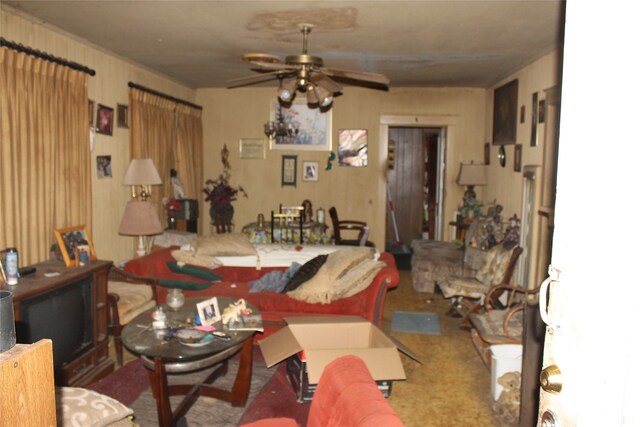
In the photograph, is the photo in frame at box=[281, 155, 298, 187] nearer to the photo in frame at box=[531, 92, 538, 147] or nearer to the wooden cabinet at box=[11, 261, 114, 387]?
the photo in frame at box=[531, 92, 538, 147]

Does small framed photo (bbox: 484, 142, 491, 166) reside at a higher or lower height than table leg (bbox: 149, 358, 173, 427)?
higher

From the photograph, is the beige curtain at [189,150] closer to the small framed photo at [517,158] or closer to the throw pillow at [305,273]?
the throw pillow at [305,273]

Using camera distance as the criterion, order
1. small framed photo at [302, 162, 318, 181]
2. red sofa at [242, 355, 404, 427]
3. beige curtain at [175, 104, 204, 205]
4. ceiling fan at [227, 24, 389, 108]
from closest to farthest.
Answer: red sofa at [242, 355, 404, 427] < ceiling fan at [227, 24, 389, 108] < beige curtain at [175, 104, 204, 205] < small framed photo at [302, 162, 318, 181]

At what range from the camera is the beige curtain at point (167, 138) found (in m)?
6.18

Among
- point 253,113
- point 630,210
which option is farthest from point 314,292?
point 253,113

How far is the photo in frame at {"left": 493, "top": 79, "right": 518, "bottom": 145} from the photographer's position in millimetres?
6535

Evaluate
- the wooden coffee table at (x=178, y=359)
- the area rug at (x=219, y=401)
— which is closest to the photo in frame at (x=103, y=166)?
the area rug at (x=219, y=401)

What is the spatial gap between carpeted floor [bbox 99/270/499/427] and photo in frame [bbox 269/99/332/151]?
13.0ft

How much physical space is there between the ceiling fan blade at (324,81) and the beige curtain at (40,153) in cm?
226

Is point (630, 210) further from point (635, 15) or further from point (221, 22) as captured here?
point (221, 22)

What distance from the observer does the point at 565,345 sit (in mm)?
1258

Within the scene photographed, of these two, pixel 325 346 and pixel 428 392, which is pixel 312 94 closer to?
pixel 325 346

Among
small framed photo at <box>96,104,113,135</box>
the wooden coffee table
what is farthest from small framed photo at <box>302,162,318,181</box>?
the wooden coffee table

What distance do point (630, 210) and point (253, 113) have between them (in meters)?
7.70
